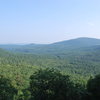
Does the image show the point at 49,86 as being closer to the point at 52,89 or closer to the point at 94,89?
the point at 52,89

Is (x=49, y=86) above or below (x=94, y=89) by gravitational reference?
above

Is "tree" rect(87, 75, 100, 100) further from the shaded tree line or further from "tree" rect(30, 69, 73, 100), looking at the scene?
"tree" rect(30, 69, 73, 100)

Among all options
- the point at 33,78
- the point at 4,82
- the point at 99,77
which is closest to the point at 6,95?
the point at 4,82

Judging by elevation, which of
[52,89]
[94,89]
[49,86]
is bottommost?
[94,89]

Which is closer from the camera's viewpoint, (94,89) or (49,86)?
(49,86)

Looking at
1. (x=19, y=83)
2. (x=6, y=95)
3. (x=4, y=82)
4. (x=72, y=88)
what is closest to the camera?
(x=72, y=88)

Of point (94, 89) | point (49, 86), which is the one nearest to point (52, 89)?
point (49, 86)

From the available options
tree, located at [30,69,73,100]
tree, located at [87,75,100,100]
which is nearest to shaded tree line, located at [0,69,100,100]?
tree, located at [30,69,73,100]

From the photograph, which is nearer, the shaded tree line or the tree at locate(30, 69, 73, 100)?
the shaded tree line

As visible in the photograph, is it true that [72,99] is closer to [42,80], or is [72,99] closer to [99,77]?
[42,80]

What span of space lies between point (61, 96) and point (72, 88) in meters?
1.32

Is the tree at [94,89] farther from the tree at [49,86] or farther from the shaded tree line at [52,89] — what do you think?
the tree at [49,86]

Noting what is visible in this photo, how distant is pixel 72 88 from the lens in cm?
1586

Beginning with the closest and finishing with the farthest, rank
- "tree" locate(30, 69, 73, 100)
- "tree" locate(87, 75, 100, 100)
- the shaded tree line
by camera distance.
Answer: the shaded tree line, "tree" locate(30, 69, 73, 100), "tree" locate(87, 75, 100, 100)
